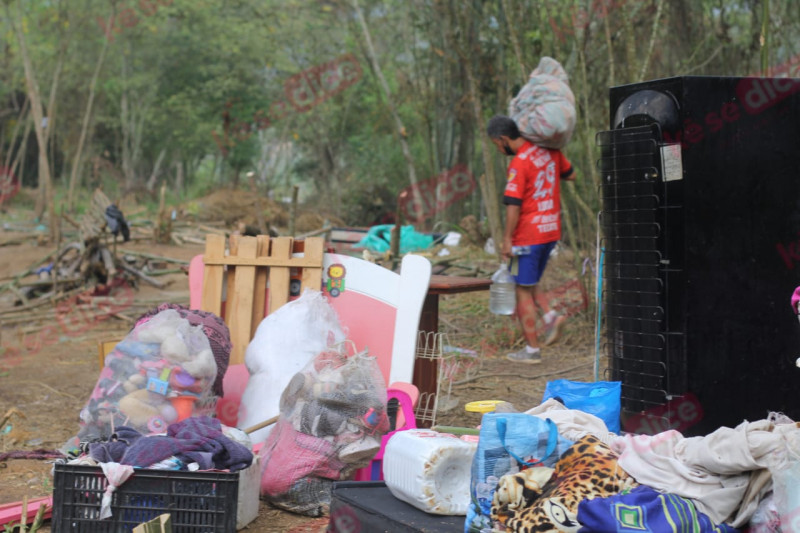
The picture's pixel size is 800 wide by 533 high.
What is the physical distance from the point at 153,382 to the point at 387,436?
1.13 metres

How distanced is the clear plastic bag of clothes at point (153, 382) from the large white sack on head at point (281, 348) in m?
0.30

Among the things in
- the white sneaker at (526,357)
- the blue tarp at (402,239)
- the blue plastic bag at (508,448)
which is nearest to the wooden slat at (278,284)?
the blue plastic bag at (508,448)

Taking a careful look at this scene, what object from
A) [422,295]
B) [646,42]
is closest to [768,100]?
[422,295]

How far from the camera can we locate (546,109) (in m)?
6.50

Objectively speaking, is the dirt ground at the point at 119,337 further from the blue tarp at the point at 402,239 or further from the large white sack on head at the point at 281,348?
the blue tarp at the point at 402,239

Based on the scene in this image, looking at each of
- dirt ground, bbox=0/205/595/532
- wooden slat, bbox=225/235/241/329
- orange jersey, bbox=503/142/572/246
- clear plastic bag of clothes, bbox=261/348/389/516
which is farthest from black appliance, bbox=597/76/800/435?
orange jersey, bbox=503/142/572/246

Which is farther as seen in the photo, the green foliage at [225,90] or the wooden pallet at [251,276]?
the green foliage at [225,90]

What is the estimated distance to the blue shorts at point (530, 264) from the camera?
6816 mm

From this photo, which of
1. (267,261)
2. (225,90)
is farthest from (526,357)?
(225,90)

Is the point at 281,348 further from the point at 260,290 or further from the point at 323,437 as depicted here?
the point at 323,437

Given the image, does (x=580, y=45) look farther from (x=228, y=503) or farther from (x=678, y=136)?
(x=228, y=503)

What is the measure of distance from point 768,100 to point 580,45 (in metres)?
3.90

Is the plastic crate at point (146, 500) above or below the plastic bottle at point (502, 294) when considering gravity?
below

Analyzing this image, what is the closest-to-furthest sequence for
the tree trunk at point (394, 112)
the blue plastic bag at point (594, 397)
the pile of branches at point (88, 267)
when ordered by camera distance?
the blue plastic bag at point (594, 397) → the pile of branches at point (88, 267) → the tree trunk at point (394, 112)
